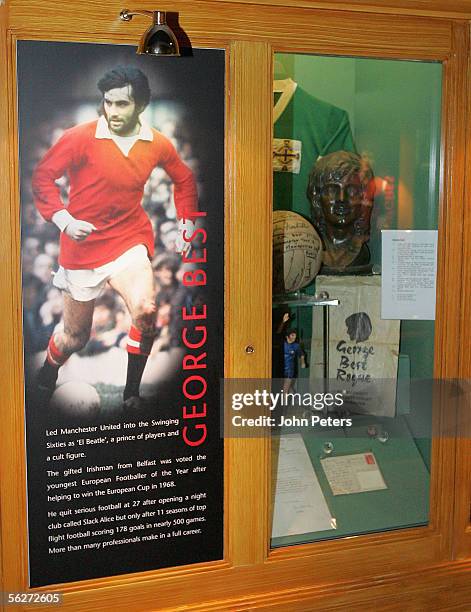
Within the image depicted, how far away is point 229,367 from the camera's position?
96.5 inches

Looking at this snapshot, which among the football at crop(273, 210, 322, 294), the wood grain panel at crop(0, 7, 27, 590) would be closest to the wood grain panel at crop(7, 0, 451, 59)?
the wood grain panel at crop(0, 7, 27, 590)

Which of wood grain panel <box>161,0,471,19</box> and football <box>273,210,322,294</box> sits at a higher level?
wood grain panel <box>161,0,471,19</box>

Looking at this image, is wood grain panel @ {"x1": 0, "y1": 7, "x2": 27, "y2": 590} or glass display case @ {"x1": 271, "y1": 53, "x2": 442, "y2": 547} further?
glass display case @ {"x1": 271, "y1": 53, "x2": 442, "y2": 547}

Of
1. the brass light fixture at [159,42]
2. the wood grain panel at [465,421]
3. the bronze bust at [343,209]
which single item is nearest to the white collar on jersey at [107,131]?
the brass light fixture at [159,42]

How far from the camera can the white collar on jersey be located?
2252mm

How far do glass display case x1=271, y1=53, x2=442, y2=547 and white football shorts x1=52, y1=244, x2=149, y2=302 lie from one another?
48 centimetres

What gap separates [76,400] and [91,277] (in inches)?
14.7

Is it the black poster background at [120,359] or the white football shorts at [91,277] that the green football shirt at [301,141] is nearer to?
the black poster background at [120,359]

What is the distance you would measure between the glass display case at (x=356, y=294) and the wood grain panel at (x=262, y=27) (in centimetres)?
7

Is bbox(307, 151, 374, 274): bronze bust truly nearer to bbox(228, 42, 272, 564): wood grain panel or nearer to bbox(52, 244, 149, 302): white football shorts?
bbox(228, 42, 272, 564): wood grain panel

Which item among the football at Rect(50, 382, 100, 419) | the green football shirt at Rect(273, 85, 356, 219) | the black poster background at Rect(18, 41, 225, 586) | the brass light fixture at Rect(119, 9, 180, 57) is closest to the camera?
the brass light fixture at Rect(119, 9, 180, 57)

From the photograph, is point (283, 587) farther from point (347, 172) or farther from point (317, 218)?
point (347, 172)

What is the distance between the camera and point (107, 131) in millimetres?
2264

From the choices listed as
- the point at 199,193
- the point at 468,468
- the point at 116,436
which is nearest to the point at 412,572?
the point at 468,468
